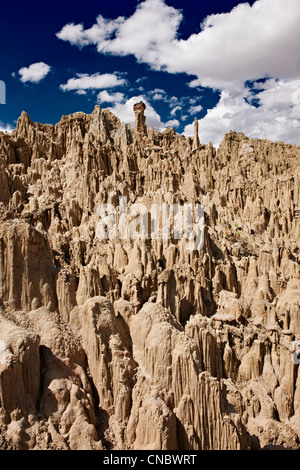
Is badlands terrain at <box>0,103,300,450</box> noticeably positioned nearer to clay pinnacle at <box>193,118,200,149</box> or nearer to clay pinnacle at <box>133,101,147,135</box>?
clay pinnacle at <box>193,118,200,149</box>

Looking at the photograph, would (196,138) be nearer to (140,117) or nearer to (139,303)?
(140,117)

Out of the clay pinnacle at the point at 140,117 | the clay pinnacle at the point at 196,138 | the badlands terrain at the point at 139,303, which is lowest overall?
the badlands terrain at the point at 139,303

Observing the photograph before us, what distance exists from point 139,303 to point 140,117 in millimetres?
48798

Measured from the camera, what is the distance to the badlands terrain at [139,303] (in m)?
10.8

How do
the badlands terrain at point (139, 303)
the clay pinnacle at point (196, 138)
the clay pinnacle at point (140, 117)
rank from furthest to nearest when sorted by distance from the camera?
1. the clay pinnacle at point (140, 117)
2. the clay pinnacle at point (196, 138)
3. the badlands terrain at point (139, 303)

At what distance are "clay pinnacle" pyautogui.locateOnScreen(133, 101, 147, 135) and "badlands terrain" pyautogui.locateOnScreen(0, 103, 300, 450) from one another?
15.5ft

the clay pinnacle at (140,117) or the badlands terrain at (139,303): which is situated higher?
the clay pinnacle at (140,117)

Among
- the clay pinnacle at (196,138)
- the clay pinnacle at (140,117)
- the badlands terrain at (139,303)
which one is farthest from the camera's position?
the clay pinnacle at (140,117)

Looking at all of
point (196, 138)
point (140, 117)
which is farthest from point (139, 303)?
point (140, 117)

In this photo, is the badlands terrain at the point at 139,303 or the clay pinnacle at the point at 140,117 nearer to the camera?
the badlands terrain at the point at 139,303

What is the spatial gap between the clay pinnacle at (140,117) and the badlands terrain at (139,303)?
474cm

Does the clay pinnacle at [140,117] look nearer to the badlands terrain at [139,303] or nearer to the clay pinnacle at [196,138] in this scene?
the badlands terrain at [139,303]

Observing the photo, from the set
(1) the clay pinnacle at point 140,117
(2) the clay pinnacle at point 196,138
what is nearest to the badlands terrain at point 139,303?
(2) the clay pinnacle at point 196,138

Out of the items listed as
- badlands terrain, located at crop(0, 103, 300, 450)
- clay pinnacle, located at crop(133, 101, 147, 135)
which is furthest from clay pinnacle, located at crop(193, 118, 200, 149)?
clay pinnacle, located at crop(133, 101, 147, 135)
